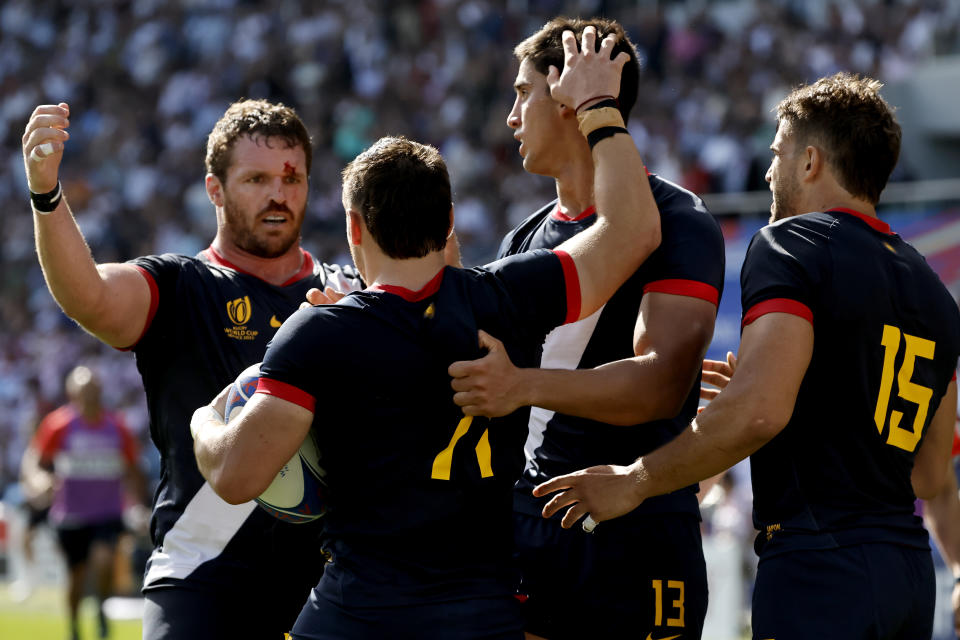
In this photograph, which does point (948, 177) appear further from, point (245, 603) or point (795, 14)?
point (245, 603)

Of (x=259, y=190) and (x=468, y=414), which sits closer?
(x=468, y=414)

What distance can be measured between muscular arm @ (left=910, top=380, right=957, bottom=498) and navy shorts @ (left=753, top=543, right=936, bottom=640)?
0.53 m

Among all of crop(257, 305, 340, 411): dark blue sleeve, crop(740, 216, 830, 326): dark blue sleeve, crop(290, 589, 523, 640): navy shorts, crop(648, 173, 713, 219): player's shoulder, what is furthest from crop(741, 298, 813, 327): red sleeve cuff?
crop(257, 305, 340, 411): dark blue sleeve

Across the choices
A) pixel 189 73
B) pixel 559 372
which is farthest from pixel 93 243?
pixel 559 372

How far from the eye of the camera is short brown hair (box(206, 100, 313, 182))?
4.62m

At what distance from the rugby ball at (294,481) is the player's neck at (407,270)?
1.47 ft

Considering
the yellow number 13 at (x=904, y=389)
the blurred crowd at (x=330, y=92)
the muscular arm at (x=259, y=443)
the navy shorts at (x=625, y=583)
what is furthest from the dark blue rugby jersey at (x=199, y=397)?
the blurred crowd at (x=330, y=92)

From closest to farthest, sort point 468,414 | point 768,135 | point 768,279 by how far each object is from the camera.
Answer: point 468,414
point 768,279
point 768,135

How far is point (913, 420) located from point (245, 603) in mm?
2328

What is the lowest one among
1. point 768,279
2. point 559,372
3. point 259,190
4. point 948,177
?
point 559,372

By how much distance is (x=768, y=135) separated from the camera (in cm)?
1514

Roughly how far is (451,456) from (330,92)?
62.8 ft

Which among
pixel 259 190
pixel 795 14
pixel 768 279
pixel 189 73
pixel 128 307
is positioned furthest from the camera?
pixel 189 73

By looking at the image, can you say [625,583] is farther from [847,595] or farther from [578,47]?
[578,47]
